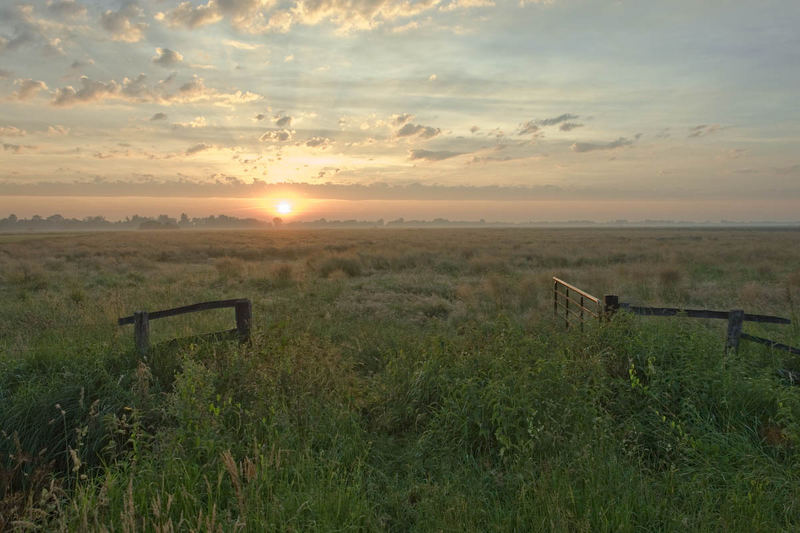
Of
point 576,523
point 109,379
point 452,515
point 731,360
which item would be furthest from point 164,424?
point 731,360

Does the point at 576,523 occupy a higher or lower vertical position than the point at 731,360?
lower

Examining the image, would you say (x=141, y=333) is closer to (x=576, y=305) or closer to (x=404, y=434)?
(x=404, y=434)

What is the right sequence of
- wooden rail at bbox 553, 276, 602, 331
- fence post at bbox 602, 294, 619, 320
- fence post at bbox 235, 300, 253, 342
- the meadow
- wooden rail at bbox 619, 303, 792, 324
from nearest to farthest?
the meadow → wooden rail at bbox 619, 303, 792, 324 → fence post at bbox 602, 294, 619, 320 → fence post at bbox 235, 300, 253, 342 → wooden rail at bbox 553, 276, 602, 331

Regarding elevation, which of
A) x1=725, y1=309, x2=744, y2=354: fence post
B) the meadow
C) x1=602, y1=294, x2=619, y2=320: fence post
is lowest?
the meadow

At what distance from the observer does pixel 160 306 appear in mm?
12055

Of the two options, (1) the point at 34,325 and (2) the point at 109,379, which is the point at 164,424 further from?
(1) the point at 34,325

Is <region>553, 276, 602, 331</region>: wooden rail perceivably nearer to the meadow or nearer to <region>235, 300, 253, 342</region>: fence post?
the meadow

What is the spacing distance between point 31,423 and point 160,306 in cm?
685

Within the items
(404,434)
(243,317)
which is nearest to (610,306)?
(404,434)

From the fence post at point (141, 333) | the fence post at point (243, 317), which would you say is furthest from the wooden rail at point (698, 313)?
the fence post at point (141, 333)

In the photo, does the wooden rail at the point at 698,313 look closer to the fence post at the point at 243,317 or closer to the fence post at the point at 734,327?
the fence post at the point at 734,327

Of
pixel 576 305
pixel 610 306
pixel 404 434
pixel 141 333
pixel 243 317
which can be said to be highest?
pixel 610 306

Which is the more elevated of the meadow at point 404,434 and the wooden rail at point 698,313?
the wooden rail at point 698,313

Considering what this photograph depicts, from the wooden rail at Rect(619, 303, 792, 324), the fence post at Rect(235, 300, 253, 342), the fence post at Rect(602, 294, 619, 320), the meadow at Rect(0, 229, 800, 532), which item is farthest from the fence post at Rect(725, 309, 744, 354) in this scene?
the fence post at Rect(235, 300, 253, 342)
